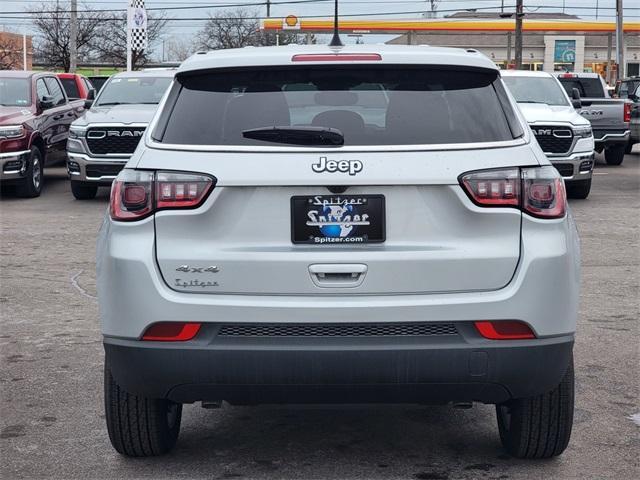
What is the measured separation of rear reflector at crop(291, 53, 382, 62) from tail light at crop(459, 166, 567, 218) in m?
0.62

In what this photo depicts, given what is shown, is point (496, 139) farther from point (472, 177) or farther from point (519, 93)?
point (519, 93)

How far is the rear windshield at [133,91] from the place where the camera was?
55.3 feet

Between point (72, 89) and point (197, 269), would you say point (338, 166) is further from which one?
point (72, 89)

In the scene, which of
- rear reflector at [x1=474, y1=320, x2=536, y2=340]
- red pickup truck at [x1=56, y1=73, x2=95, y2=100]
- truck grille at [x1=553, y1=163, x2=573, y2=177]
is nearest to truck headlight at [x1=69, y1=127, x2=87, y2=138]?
red pickup truck at [x1=56, y1=73, x2=95, y2=100]

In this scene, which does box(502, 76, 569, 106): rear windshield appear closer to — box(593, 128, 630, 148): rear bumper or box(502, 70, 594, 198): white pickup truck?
box(502, 70, 594, 198): white pickup truck

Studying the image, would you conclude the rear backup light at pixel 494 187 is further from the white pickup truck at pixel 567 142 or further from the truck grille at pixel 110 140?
the truck grille at pixel 110 140

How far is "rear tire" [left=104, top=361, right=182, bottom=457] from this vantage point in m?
4.52

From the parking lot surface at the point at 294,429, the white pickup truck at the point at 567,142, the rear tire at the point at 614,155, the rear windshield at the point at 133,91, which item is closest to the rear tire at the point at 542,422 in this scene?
the parking lot surface at the point at 294,429

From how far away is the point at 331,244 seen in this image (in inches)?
161

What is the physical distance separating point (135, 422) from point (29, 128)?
12378 millimetres

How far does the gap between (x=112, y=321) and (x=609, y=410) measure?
258 centimetres

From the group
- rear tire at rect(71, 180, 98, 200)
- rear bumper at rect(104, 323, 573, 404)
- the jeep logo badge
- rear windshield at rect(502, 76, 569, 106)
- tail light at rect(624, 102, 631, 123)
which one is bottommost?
rear tire at rect(71, 180, 98, 200)

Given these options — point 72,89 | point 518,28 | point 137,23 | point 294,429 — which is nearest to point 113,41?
point 518,28

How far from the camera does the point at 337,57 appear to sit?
437 cm
